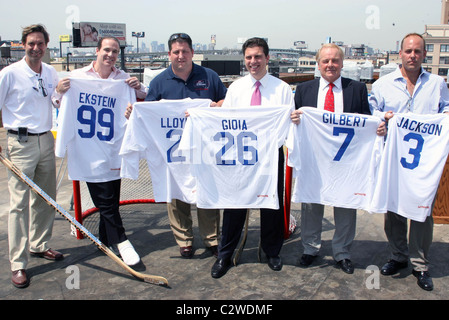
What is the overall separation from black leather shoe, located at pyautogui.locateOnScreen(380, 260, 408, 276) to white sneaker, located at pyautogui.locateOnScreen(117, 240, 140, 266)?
249 centimetres

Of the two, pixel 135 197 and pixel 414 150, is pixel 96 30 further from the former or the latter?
pixel 414 150

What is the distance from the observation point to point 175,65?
416 centimetres

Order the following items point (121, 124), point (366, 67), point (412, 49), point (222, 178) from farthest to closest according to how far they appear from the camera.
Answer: point (366, 67) → point (121, 124) → point (222, 178) → point (412, 49)

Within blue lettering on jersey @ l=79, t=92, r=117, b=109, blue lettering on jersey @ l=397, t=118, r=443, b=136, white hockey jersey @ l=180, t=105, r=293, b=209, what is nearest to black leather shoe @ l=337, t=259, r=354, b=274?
white hockey jersey @ l=180, t=105, r=293, b=209

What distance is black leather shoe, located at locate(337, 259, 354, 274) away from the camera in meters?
4.01

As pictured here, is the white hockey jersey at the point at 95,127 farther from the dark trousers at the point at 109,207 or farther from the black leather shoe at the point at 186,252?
the black leather shoe at the point at 186,252

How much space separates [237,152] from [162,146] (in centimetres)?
80

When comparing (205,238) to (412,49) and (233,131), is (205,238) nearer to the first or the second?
(233,131)

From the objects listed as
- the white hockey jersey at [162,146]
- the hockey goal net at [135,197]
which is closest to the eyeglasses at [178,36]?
the white hockey jersey at [162,146]

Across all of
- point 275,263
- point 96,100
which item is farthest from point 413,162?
point 96,100

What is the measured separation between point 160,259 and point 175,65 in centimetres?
208

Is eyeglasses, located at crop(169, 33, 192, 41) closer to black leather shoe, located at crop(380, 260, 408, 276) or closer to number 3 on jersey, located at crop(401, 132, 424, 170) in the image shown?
number 3 on jersey, located at crop(401, 132, 424, 170)

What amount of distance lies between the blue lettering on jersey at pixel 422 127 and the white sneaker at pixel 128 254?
9.61 feet

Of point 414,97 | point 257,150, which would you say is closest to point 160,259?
point 257,150
